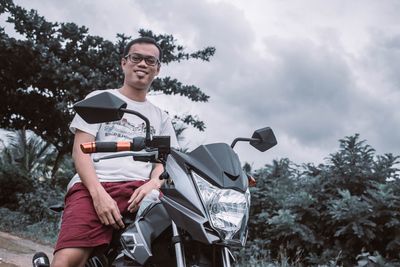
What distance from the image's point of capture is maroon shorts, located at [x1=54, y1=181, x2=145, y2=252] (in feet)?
8.59

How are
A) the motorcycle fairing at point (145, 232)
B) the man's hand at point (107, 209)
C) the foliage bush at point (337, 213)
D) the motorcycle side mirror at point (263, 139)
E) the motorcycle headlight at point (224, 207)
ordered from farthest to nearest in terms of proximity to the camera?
the foliage bush at point (337, 213) < the motorcycle side mirror at point (263, 139) < the man's hand at point (107, 209) < the motorcycle fairing at point (145, 232) < the motorcycle headlight at point (224, 207)

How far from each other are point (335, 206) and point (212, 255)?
4.90m

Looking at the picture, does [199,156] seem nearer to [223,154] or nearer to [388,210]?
[223,154]

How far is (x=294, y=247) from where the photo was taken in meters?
7.12

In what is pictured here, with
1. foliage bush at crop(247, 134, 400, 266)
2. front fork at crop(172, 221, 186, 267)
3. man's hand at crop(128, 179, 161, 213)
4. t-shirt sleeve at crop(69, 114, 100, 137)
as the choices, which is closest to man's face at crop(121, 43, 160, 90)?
t-shirt sleeve at crop(69, 114, 100, 137)

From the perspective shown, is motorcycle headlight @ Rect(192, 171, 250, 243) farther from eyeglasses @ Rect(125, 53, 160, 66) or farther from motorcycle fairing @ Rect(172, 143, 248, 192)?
eyeglasses @ Rect(125, 53, 160, 66)

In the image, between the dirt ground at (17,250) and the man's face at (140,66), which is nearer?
the man's face at (140,66)

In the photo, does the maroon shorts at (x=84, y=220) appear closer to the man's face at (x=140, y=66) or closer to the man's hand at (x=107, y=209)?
the man's hand at (x=107, y=209)

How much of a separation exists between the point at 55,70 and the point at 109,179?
365 inches

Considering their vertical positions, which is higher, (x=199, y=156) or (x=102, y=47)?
(x=102, y=47)

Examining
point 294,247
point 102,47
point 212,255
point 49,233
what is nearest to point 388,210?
point 294,247

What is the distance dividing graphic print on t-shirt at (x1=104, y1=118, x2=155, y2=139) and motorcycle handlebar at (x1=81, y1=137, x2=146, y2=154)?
0.69 meters

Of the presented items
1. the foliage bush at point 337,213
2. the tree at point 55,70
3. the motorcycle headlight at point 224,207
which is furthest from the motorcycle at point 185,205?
the tree at point 55,70

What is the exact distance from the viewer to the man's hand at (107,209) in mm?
2566
